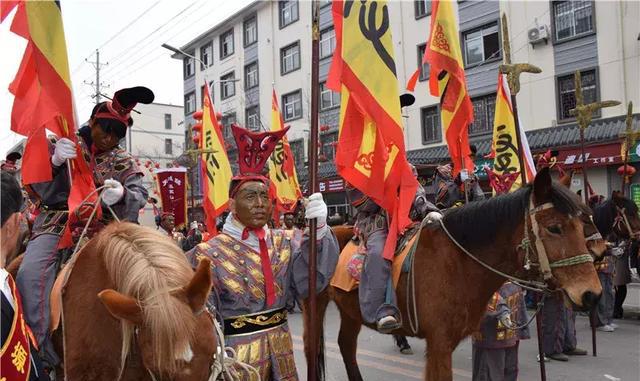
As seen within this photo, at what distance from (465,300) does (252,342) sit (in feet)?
6.28

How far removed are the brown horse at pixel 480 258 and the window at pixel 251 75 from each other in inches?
1124

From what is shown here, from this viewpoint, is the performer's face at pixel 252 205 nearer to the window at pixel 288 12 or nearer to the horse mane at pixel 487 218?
the horse mane at pixel 487 218

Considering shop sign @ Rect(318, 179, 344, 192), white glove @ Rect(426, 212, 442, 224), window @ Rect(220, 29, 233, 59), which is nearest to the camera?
white glove @ Rect(426, 212, 442, 224)

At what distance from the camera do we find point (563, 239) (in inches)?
155

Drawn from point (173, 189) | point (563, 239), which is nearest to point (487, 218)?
point (563, 239)

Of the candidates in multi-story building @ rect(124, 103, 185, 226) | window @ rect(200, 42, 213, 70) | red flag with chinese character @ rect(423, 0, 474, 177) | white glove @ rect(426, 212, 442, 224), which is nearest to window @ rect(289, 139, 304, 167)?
window @ rect(200, 42, 213, 70)

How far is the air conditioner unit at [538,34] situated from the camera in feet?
58.7

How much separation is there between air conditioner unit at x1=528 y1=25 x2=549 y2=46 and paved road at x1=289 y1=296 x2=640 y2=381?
38.5 ft

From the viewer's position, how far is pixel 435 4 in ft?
20.2

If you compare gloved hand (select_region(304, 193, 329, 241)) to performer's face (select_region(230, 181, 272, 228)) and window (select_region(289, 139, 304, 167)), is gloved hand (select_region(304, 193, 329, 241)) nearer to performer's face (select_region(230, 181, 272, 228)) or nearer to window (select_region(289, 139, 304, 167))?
performer's face (select_region(230, 181, 272, 228))

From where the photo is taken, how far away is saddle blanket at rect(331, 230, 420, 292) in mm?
4660

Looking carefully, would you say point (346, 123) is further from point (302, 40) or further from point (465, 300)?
point (302, 40)

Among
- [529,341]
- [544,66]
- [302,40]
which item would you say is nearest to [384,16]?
[529,341]

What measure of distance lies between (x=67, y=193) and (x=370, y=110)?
95.6 inches
